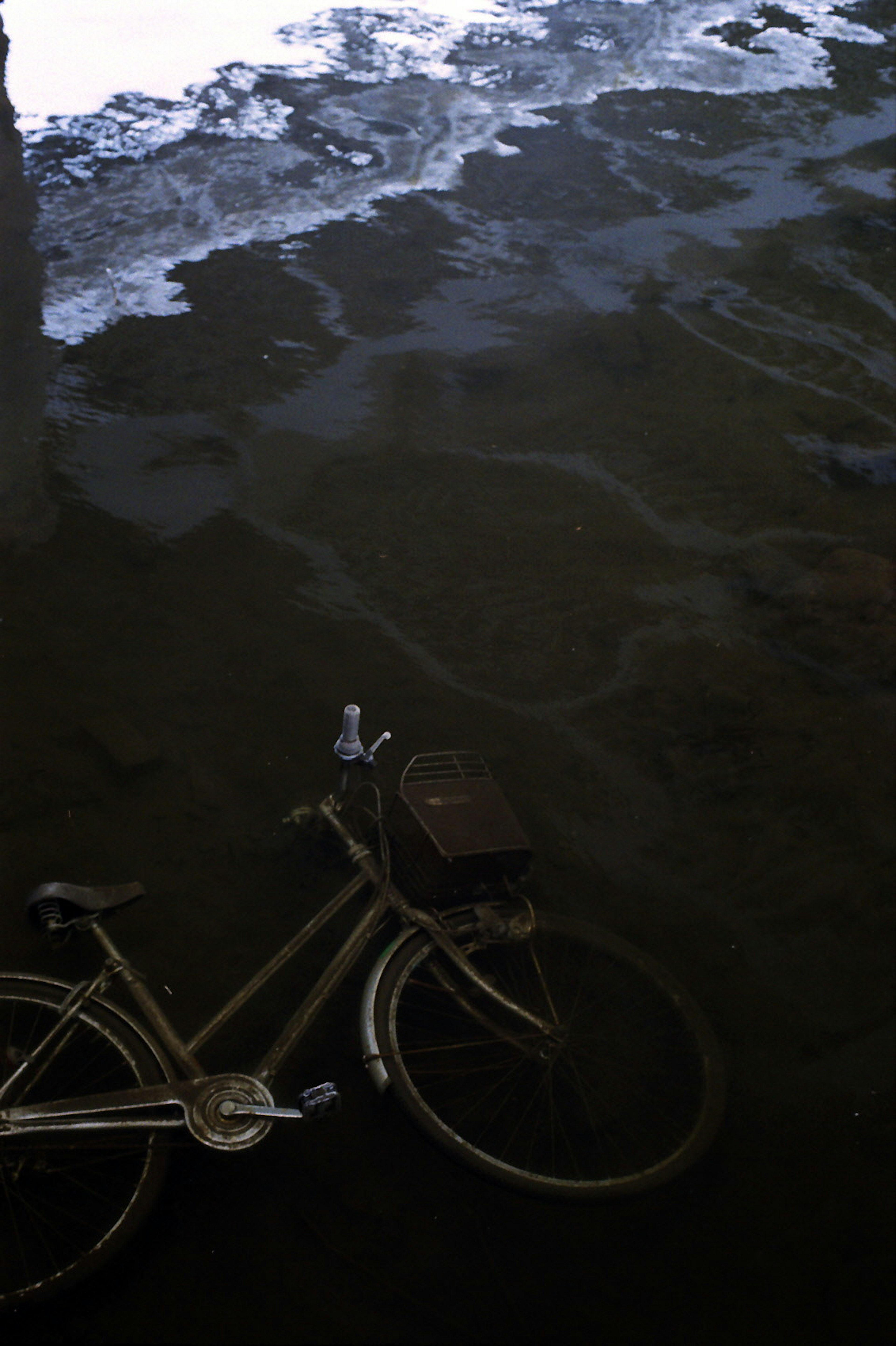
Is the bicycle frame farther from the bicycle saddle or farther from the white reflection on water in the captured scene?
the white reflection on water

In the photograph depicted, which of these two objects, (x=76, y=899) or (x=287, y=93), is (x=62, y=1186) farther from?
(x=287, y=93)

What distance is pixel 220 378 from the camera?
6.92m

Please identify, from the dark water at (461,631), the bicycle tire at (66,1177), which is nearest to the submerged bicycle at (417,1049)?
the bicycle tire at (66,1177)

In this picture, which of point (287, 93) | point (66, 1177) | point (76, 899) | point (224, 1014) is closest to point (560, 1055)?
point (224, 1014)

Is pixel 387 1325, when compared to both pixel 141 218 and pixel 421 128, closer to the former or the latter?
pixel 141 218

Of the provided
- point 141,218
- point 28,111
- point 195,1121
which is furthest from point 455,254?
point 195,1121

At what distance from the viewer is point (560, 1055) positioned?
357 cm

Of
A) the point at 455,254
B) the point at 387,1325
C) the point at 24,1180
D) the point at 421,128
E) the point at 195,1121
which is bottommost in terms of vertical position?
the point at 387,1325

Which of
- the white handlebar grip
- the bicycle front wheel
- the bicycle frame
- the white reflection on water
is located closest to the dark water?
the white reflection on water

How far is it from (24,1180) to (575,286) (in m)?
8.42

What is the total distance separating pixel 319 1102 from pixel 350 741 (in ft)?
4.58

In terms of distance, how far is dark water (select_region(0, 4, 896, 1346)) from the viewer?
327 cm

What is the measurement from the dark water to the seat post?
449mm

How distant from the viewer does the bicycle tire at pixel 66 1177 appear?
288cm
